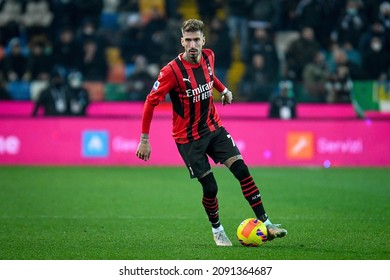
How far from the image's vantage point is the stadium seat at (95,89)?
65.4 feet

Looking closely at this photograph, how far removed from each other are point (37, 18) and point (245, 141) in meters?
6.54

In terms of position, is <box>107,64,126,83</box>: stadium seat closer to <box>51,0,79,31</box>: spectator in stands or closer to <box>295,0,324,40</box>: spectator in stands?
<box>51,0,79,31</box>: spectator in stands

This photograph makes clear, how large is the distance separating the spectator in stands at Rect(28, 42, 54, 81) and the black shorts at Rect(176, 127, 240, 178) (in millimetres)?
12079

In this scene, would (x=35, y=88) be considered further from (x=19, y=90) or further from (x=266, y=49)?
(x=266, y=49)

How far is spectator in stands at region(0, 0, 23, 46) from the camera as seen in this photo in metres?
21.3

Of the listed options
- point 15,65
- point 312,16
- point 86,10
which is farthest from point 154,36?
point 312,16

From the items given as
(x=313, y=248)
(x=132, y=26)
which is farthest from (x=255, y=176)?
(x=313, y=248)

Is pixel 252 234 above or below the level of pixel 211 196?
below

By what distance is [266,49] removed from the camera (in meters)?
20.7

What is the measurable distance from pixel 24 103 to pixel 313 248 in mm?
12263

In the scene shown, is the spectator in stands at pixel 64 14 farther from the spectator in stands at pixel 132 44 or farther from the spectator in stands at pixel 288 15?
the spectator in stands at pixel 288 15

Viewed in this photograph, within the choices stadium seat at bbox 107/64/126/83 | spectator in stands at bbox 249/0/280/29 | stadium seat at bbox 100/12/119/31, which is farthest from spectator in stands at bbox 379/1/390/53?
stadium seat at bbox 100/12/119/31

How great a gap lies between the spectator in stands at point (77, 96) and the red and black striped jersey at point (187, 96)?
34.4 ft

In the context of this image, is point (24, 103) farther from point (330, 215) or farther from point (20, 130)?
point (330, 215)
